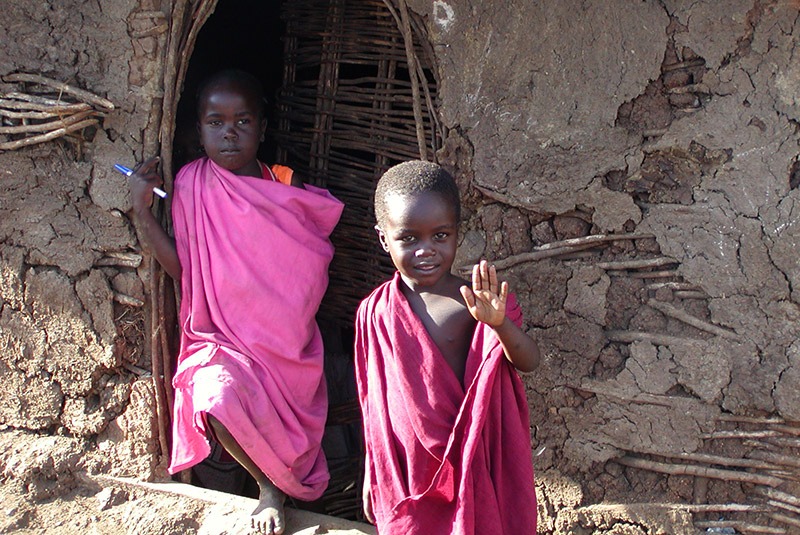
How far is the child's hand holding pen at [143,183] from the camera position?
297 cm

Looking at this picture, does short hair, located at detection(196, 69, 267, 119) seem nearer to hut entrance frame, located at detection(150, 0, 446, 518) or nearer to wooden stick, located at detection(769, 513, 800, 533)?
hut entrance frame, located at detection(150, 0, 446, 518)

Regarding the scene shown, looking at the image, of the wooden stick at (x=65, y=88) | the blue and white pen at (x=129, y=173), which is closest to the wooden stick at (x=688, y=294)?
the blue and white pen at (x=129, y=173)

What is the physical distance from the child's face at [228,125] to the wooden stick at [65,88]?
34 centimetres

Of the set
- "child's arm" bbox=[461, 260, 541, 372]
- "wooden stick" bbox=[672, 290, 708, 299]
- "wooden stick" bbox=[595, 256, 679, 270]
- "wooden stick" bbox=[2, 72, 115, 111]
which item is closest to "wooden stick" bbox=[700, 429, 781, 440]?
"wooden stick" bbox=[672, 290, 708, 299]

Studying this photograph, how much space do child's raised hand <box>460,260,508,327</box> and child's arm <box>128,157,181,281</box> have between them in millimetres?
1280

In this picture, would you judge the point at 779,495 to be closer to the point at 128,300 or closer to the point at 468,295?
the point at 468,295

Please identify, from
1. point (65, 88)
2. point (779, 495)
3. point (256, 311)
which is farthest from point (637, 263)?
point (65, 88)

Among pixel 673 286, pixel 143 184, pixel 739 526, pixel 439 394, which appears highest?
pixel 143 184

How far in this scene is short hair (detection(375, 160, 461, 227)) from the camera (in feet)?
7.80

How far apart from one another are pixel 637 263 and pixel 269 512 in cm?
146

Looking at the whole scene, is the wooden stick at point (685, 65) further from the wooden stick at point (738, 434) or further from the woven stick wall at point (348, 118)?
the wooden stick at point (738, 434)

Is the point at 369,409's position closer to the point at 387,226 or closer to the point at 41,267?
the point at 387,226

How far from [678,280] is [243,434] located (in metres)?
1.48

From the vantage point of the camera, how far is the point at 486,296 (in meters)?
2.15
